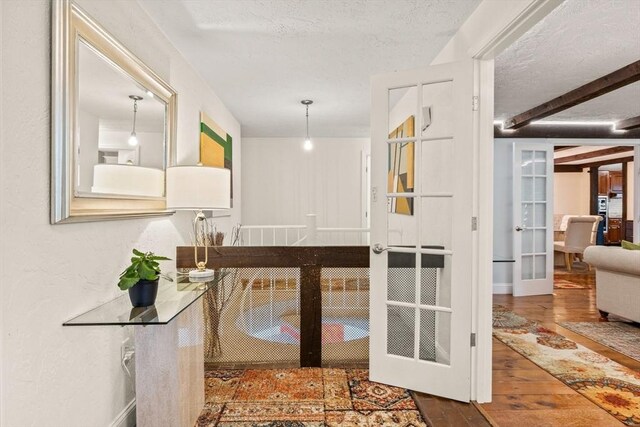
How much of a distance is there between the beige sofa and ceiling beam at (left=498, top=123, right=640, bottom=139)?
181cm

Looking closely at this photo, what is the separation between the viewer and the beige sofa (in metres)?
3.35

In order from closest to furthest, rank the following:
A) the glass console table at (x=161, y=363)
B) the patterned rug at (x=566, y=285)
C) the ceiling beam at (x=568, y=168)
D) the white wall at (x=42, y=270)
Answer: the white wall at (x=42, y=270)
the glass console table at (x=161, y=363)
the patterned rug at (x=566, y=285)
the ceiling beam at (x=568, y=168)

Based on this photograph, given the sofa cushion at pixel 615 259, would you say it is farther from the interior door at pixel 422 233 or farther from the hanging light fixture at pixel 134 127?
the hanging light fixture at pixel 134 127

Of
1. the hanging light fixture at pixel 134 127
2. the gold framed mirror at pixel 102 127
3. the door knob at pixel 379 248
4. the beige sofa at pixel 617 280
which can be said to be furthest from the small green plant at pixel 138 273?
the beige sofa at pixel 617 280

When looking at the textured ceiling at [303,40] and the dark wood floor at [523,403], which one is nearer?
the dark wood floor at [523,403]

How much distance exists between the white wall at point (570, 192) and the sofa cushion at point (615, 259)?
21.6 feet

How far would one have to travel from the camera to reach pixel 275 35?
243cm

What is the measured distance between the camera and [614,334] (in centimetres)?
329

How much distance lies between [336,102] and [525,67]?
1810 mm

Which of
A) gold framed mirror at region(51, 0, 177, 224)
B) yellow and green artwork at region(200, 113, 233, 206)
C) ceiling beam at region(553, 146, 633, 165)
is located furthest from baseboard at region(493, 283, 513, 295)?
gold framed mirror at region(51, 0, 177, 224)

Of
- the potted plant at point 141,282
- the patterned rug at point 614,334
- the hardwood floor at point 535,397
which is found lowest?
the hardwood floor at point 535,397

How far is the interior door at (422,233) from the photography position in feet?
6.88

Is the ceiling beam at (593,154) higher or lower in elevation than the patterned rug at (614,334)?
higher

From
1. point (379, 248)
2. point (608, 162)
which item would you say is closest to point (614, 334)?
point (379, 248)
